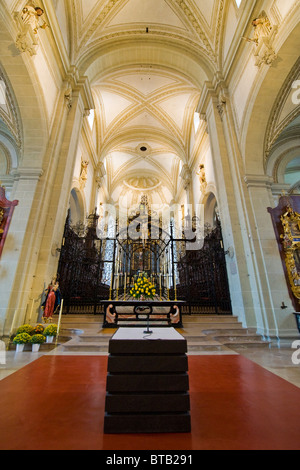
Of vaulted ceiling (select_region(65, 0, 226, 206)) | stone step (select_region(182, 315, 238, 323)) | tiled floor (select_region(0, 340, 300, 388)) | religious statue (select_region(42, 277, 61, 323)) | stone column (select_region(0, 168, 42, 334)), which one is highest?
vaulted ceiling (select_region(65, 0, 226, 206))

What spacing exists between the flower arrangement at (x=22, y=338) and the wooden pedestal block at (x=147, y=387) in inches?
157

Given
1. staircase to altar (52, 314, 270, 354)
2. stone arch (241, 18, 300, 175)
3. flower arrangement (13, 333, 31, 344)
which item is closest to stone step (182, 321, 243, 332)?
staircase to altar (52, 314, 270, 354)

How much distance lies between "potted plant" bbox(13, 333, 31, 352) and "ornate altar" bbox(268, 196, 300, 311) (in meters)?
6.67

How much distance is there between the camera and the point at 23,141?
689 centimetres

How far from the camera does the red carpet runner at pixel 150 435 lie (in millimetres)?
1388

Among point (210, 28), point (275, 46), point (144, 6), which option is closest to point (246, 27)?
point (275, 46)

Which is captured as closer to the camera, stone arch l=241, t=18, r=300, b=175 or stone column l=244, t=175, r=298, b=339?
stone column l=244, t=175, r=298, b=339

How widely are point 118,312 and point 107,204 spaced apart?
557 inches

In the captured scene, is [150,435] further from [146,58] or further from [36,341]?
[146,58]

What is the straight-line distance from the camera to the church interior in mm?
1847

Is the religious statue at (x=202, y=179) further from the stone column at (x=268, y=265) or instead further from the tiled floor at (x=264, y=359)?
the tiled floor at (x=264, y=359)

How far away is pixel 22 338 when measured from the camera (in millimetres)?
4527

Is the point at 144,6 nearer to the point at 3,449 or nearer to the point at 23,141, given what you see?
the point at 23,141

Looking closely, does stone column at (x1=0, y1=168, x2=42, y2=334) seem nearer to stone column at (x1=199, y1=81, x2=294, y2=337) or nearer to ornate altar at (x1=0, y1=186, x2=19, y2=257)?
ornate altar at (x1=0, y1=186, x2=19, y2=257)
